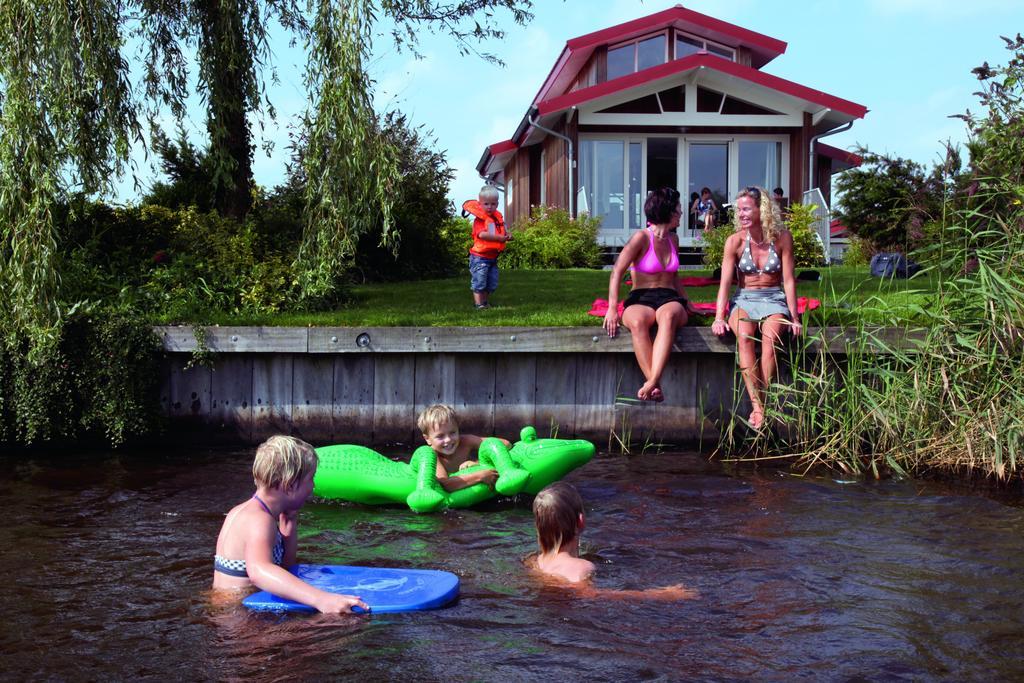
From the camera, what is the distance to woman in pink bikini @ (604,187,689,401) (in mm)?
7906

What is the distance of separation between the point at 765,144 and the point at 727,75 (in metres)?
1.99

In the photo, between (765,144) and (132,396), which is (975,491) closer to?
(132,396)

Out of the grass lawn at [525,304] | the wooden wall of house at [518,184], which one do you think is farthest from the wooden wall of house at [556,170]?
the grass lawn at [525,304]

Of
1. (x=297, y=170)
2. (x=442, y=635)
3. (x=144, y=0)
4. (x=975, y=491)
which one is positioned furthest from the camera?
(x=297, y=170)

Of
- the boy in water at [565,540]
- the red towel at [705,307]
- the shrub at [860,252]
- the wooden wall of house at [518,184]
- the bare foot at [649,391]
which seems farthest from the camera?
the wooden wall of house at [518,184]

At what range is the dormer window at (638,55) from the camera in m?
23.0

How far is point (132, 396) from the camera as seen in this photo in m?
8.04

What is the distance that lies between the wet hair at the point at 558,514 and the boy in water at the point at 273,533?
103 cm

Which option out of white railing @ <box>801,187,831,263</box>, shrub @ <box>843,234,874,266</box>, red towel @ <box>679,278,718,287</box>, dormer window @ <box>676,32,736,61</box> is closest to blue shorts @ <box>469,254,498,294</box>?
red towel @ <box>679,278,718,287</box>

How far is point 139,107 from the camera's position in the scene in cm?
962

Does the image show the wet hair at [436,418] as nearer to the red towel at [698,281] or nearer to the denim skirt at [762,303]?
the denim skirt at [762,303]

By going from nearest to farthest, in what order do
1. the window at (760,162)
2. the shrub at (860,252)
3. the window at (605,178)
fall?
the shrub at (860,252) < the window at (605,178) < the window at (760,162)

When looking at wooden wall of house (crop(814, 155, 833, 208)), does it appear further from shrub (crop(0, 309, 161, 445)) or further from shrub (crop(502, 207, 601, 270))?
shrub (crop(0, 309, 161, 445))

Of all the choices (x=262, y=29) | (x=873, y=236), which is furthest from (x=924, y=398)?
(x=873, y=236)
